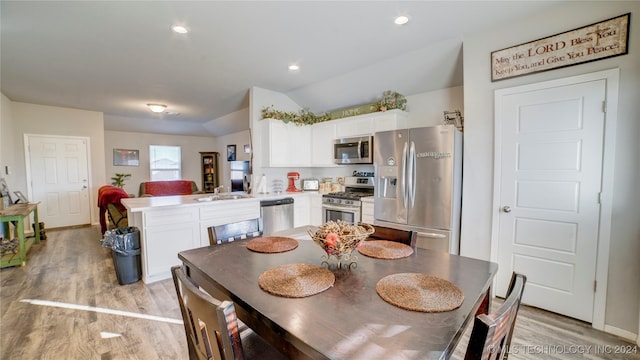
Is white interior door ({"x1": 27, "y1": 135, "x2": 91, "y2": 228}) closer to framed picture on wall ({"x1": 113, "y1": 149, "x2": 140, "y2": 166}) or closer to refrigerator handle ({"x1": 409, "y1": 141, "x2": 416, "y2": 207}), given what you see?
framed picture on wall ({"x1": 113, "y1": 149, "x2": 140, "y2": 166})

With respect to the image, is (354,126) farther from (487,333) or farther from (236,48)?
(487,333)

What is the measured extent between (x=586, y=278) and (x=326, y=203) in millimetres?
2985

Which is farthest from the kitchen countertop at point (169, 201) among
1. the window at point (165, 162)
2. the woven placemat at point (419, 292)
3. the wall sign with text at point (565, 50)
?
the window at point (165, 162)

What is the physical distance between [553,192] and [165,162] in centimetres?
952

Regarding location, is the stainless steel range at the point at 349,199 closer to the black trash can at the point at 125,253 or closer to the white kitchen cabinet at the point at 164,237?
the white kitchen cabinet at the point at 164,237

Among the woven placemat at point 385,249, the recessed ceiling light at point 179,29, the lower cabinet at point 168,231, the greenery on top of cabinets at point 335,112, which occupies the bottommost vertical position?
the lower cabinet at point 168,231

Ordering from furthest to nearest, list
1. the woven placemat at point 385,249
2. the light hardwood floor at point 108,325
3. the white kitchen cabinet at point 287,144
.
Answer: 1. the white kitchen cabinet at point 287,144
2. the light hardwood floor at point 108,325
3. the woven placemat at point 385,249

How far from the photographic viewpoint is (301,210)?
14.9 ft

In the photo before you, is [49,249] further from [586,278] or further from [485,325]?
[586,278]

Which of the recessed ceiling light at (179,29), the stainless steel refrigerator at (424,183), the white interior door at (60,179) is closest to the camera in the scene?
the recessed ceiling light at (179,29)

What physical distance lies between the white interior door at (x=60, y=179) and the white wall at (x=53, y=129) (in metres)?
0.11

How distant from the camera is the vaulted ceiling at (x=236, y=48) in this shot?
2307 millimetres

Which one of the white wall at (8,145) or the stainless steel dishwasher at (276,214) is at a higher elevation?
the white wall at (8,145)

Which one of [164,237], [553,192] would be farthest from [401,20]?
[164,237]
